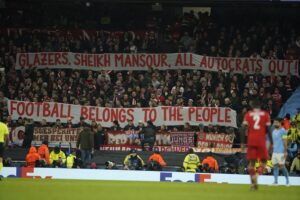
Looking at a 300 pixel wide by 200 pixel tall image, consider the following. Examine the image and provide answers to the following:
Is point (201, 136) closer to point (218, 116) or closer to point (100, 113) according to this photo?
point (218, 116)

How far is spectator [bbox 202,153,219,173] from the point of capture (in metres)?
27.8

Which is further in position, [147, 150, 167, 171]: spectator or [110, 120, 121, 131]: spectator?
[110, 120, 121, 131]: spectator

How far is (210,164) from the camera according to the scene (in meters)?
28.0

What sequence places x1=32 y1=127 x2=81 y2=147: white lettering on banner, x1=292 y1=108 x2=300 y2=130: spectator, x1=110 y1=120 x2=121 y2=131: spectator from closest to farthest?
x1=292 y1=108 x2=300 y2=130: spectator < x1=32 y1=127 x2=81 y2=147: white lettering on banner < x1=110 y1=120 x2=121 y2=131: spectator

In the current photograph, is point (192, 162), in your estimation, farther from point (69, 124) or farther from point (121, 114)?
point (69, 124)

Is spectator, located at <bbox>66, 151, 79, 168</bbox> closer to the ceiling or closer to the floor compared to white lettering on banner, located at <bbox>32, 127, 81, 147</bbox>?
closer to the floor

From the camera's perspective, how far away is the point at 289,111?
31562 mm

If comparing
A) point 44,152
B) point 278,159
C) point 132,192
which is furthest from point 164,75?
point 132,192

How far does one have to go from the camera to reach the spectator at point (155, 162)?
2814 cm

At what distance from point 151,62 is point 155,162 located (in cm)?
704

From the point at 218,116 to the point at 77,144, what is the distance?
19.7 ft

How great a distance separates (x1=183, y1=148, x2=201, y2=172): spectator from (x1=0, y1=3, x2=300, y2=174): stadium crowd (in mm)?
2666

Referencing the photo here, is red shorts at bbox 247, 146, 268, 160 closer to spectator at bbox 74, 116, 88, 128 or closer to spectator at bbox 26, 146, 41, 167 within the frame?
spectator at bbox 26, 146, 41, 167

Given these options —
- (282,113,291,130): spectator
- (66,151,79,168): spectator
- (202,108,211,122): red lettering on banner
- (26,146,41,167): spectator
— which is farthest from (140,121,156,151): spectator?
(282,113,291,130): spectator
